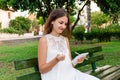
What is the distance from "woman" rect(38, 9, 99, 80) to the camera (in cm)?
459

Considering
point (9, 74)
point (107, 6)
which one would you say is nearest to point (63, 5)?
point (107, 6)

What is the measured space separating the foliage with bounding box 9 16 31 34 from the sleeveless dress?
5856 centimetres

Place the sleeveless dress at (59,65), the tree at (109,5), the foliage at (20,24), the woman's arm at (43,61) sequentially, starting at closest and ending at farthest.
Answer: the woman's arm at (43,61)
the sleeveless dress at (59,65)
the tree at (109,5)
the foliage at (20,24)

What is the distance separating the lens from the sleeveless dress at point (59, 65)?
4668 millimetres

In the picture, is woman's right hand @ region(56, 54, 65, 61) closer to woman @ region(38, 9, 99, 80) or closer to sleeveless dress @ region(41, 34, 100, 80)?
woman @ region(38, 9, 99, 80)

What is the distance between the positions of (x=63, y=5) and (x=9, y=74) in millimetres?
9015

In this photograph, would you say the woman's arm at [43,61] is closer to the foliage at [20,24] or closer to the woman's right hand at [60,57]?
the woman's right hand at [60,57]

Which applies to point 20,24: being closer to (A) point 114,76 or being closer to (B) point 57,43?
(A) point 114,76

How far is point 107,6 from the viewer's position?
1850 cm

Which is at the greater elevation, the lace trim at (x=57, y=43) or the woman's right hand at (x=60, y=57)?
the lace trim at (x=57, y=43)

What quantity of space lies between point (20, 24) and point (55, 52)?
197 feet

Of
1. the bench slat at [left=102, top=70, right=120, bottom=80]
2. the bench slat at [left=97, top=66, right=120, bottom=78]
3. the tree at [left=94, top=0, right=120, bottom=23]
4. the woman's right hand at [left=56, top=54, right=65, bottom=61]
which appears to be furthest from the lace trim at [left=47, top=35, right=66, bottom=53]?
the tree at [left=94, top=0, right=120, bottom=23]

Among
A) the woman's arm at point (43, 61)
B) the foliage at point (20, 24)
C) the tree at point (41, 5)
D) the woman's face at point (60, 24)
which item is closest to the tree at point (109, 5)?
the tree at point (41, 5)

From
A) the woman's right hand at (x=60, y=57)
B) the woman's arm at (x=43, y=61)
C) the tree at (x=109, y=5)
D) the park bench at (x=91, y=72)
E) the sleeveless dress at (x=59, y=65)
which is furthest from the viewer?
the tree at (x=109, y=5)
